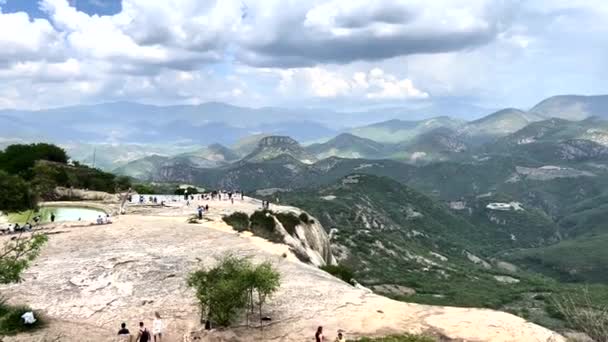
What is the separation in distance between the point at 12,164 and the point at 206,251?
3583 inches

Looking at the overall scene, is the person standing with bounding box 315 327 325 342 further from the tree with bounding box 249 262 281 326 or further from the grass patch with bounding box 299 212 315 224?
the grass patch with bounding box 299 212 315 224

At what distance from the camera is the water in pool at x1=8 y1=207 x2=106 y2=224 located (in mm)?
86062

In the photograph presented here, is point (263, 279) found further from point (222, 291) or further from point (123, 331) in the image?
point (123, 331)

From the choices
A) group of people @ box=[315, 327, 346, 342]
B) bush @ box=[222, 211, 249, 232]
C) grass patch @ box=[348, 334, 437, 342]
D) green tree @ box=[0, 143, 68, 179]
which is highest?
green tree @ box=[0, 143, 68, 179]

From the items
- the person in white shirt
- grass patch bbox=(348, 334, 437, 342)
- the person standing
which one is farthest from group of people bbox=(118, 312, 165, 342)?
grass patch bbox=(348, 334, 437, 342)

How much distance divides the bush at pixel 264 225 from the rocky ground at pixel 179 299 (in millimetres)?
10892

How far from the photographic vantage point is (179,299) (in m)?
51.8

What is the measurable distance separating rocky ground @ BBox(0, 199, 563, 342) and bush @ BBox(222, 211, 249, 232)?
28.2ft

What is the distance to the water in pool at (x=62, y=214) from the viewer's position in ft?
282

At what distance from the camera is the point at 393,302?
5209cm

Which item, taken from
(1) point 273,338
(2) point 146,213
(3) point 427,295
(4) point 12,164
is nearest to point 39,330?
(1) point 273,338

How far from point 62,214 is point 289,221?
3722 cm

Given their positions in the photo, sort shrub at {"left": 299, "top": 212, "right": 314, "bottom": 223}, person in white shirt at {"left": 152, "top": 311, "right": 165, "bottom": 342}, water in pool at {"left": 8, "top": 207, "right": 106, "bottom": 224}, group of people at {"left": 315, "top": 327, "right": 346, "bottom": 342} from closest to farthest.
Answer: group of people at {"left": 315, "top": 327, "right": 346, "bottom": 342}
person in white shirt at {"left": 152, "top": 311, "right": 165, "bottom": 342}
water in pool at {"left": 8, "top": 207, "right": 106, "bottom": 224}
shrub at {"left": 299, "top": 212, "right": 314, "bottom": 223}

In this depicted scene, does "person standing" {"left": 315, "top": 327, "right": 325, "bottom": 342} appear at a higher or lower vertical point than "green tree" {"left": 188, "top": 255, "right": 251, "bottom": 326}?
lower
